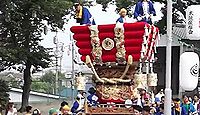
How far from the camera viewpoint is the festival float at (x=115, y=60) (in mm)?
8992

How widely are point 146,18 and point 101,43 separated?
1120mm

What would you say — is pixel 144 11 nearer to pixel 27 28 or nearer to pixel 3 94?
pixel 27 28

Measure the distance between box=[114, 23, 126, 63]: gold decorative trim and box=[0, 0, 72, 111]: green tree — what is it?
986 cm

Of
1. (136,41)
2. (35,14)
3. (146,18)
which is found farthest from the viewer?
(35,14)

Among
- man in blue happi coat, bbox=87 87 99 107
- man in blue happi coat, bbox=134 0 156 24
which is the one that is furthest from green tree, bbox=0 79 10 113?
man in blue happi coat, bbox=134 0 156 24

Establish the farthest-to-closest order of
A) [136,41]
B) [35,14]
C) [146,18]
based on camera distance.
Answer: [35,14], [146,18], [136,41]

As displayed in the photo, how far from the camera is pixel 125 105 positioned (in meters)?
9.20

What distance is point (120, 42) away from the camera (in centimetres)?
905

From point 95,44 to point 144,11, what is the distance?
1.26 metres

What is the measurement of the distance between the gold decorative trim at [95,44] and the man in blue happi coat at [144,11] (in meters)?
1.02

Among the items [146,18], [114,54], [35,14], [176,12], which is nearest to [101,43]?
[114,54]

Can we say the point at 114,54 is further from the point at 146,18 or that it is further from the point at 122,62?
the point at 146,18

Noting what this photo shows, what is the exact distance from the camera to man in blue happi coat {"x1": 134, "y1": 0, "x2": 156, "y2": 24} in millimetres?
9508

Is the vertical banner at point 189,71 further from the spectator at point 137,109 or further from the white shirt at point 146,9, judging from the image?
the spectator at point 137,109
